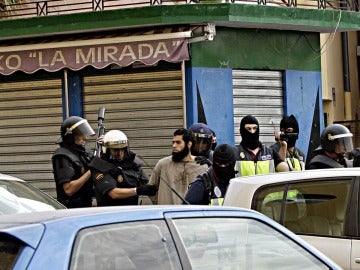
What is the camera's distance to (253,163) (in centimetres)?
905

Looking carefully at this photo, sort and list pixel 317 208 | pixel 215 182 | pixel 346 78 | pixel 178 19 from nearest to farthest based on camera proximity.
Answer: pixel 317 208 → pixel 215 182 → pixel 178 19 → pixel 346 78

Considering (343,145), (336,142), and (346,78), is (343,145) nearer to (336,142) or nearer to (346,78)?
(336,142)

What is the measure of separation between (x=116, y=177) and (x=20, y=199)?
1.47m

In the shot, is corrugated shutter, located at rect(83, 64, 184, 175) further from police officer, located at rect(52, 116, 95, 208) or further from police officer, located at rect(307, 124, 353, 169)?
police officer, located at rect(307, 124, 353, 169)

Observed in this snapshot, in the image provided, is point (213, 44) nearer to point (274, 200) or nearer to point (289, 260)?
point (274, 200)

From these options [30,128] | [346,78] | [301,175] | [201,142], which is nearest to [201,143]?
[201,142]

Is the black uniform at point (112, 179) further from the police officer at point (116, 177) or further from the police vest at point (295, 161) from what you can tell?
the police vest at point (295, 161)

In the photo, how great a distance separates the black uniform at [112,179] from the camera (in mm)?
8594

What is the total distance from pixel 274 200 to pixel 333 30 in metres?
8.94

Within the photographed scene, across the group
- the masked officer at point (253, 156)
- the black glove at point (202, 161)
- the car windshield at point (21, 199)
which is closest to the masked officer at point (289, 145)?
the masked officer at point (253, 156)

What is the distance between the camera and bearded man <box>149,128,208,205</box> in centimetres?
873

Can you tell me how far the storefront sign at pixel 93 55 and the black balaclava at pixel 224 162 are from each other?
18.6ft

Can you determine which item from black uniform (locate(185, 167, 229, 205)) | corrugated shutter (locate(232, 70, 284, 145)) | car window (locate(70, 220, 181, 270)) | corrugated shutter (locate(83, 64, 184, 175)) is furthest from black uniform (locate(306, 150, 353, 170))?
corrugated shutter (locate(232, 70, 284, 145))

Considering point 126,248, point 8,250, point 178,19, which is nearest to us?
point 8,250
